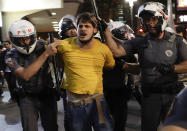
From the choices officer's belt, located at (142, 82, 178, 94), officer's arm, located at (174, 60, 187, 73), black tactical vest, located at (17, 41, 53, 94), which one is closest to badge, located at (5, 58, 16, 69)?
black tactical vest, located at (17, 41, 53, 94)

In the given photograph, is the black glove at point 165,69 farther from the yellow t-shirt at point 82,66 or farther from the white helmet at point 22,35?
the white helmet at point 22,35

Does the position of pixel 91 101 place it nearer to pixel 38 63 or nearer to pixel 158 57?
pixel 38 63

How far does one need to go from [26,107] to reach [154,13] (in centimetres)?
189

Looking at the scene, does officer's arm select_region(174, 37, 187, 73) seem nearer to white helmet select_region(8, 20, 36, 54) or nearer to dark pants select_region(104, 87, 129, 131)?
dark pants select_region(104, 87, 129, 131)

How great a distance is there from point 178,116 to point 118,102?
217 cm

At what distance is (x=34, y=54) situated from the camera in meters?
3.27

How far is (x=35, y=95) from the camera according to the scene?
10.6ft

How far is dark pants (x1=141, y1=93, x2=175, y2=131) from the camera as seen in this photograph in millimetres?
2926

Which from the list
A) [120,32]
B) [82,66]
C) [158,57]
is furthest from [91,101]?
[120,32]

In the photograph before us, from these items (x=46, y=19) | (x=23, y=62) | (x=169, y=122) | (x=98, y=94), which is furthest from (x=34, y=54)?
(x=46, y=19)

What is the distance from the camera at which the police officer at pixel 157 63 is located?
293cm

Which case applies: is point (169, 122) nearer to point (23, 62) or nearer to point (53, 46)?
point (53, 46)

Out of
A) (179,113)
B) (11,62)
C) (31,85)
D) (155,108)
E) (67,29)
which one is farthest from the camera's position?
(67,29)

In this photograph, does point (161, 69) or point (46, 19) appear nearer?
point (161, 69)
